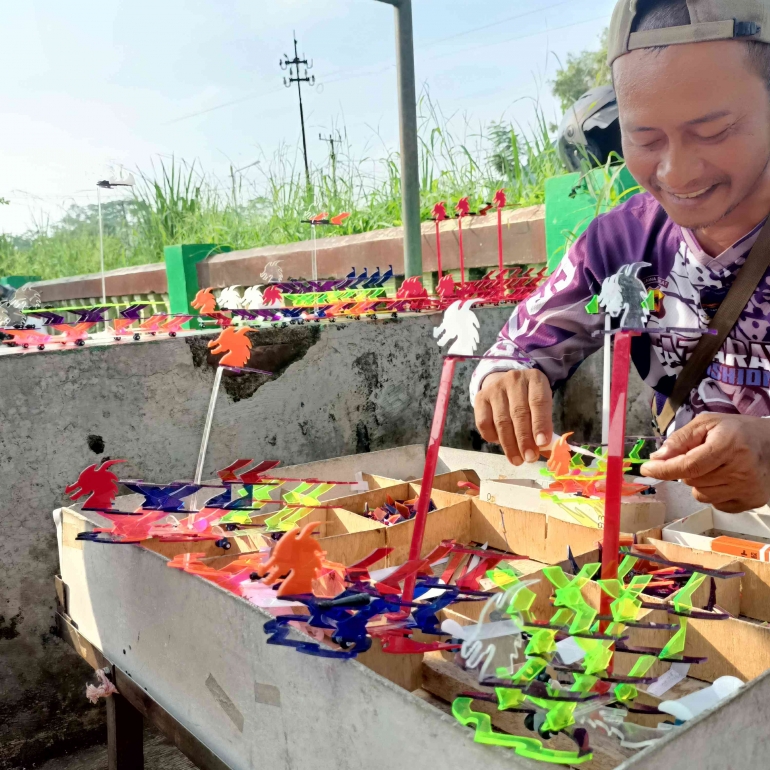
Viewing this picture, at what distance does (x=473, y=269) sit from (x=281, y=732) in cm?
246

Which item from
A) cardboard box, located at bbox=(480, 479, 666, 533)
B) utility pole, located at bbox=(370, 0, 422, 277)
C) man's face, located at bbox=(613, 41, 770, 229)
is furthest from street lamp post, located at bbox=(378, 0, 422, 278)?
man's face, located at bbox=(613, 41, 770, 229)

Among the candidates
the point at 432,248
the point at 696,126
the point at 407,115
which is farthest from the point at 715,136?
the point at 432,248

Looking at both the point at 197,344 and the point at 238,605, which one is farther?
the point at 197,344

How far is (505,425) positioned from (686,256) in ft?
1.27

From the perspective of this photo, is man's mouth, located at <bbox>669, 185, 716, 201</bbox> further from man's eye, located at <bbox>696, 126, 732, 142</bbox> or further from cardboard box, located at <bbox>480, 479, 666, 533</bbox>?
cardboard box, located at <bbox>480, 479, 666, 533</bbox>

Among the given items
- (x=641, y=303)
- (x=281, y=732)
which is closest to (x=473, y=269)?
(x=641, y=303)

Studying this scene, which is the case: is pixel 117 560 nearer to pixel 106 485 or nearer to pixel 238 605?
pixel 106 485

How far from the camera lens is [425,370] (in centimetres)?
226

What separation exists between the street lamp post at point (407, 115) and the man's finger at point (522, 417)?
160 cm

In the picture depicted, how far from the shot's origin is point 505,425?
3.55 feet

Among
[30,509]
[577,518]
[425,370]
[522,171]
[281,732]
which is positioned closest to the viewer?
[281,732]

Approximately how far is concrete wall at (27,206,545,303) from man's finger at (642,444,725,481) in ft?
7.02

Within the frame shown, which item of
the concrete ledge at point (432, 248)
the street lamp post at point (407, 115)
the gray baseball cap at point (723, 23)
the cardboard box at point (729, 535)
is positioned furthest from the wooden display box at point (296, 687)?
the concrete ledge at point (432, 248)

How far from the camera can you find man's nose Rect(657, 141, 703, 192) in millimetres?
977
